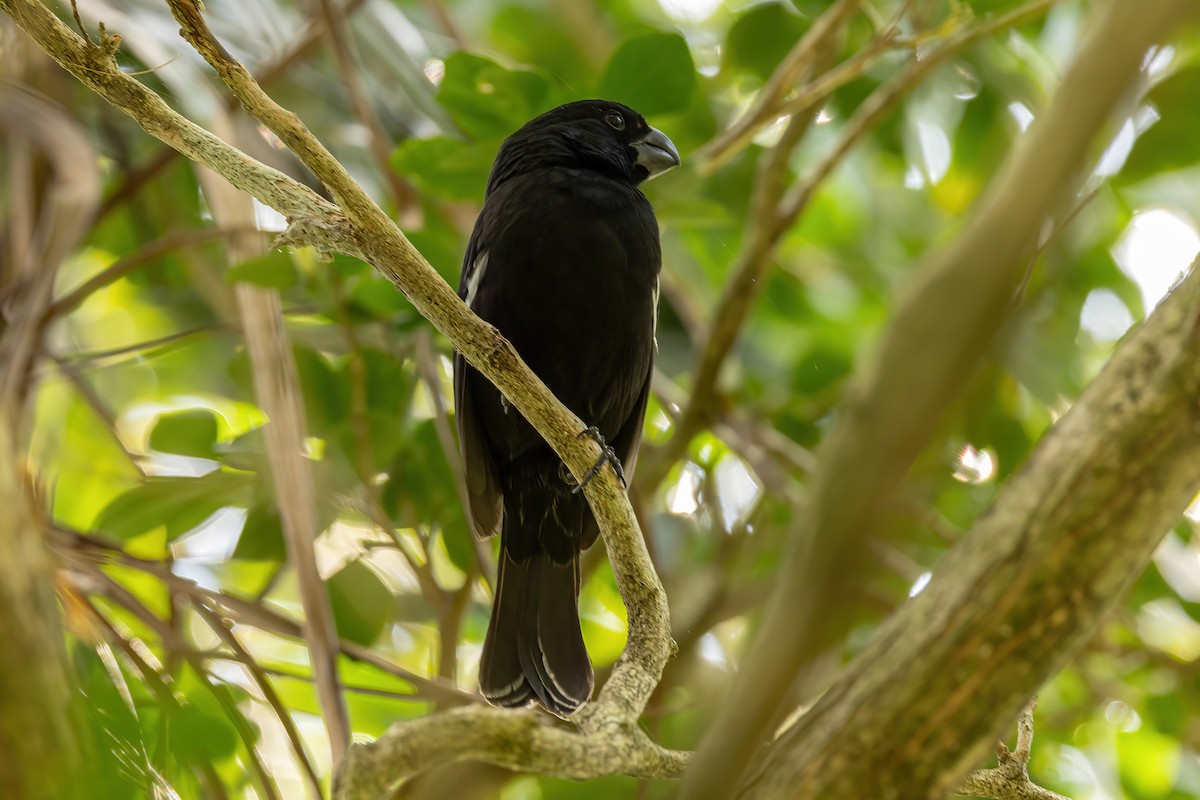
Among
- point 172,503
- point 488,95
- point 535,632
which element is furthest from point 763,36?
point 172,503

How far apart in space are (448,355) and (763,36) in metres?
1.51

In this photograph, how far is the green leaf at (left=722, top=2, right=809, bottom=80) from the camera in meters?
3.74

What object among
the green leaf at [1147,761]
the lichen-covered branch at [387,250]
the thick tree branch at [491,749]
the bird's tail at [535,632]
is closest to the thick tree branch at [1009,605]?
the thick tree branch at [491,749]

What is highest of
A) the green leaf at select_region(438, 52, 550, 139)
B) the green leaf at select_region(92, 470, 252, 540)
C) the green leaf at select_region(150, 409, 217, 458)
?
the green leaf at select_region(438, 52, 550, 139)

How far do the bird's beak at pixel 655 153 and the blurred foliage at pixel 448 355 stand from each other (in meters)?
0.10

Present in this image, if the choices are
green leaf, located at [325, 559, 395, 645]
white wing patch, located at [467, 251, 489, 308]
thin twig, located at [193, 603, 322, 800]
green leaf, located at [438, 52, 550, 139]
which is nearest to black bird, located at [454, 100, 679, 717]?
white wing patch, located at [467, 251, 489, 308]

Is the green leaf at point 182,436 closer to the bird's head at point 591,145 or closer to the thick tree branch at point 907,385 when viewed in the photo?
the bird's head at point 591,145

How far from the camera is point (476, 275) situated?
309cm

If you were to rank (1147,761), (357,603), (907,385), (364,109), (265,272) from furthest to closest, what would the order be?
(1147,761)
(364,109)
(357,603)
(265,272)
(907,385)

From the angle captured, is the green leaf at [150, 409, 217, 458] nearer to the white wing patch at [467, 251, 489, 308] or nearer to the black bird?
the black bird

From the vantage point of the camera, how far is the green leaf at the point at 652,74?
9.95 ft

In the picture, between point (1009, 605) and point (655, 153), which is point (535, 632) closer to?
point (655, 153)

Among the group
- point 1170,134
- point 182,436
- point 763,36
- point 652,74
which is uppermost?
point 763,36

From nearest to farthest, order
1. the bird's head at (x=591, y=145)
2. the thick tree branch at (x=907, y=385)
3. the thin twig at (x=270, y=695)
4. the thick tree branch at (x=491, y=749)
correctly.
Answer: the thick tree branch at (x=907, y=385) < the thick tree branch at (x=491, y=749) < the thin twig at (x=270, y=695) < the bird's head at (x=591, y=145)
